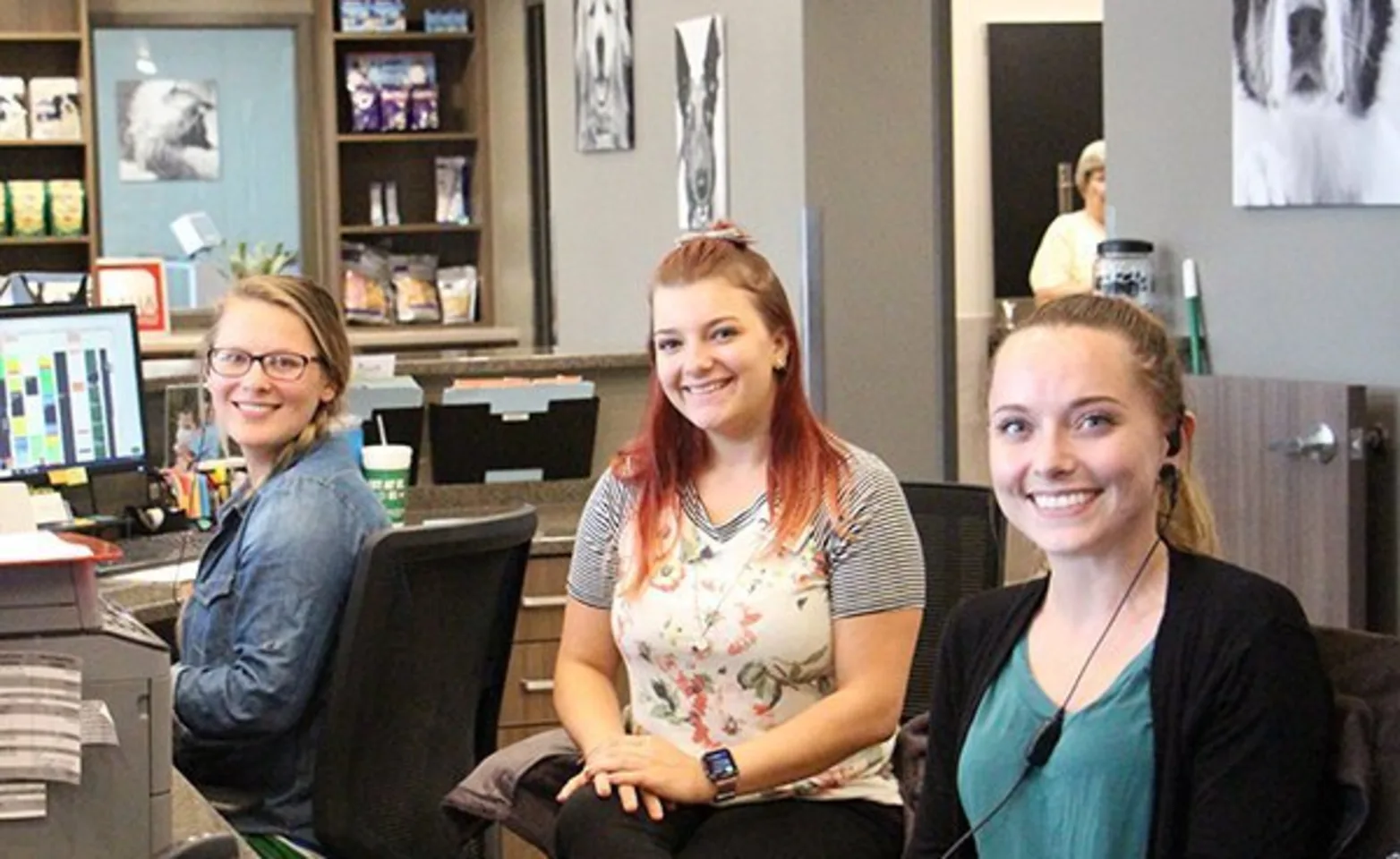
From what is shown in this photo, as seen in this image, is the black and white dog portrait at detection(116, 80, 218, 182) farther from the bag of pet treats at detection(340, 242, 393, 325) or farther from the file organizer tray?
the file organizer tray

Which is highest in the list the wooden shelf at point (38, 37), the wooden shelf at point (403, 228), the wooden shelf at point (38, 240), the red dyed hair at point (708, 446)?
the wooden shelf at point (38, 37)

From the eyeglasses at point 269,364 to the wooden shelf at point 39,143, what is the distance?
20.5ft

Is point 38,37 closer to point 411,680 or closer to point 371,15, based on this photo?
point 371,15

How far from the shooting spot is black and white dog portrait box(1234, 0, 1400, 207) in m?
3.90

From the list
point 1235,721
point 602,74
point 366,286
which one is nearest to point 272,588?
point 1235,721

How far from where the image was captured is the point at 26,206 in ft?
29.6

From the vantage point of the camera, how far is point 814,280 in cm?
616

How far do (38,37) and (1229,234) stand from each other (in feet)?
19.6

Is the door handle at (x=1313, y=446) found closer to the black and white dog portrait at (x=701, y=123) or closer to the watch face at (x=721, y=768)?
the watch face at (x=721, y=768)

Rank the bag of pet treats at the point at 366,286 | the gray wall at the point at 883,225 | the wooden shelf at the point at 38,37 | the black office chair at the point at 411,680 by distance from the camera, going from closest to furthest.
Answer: the black office chair at the point at 411,680 → the gray wall at the point at 883,225 → the wooden shelf at the point at 38,37 → the bag of pet treats at the point at 366,286

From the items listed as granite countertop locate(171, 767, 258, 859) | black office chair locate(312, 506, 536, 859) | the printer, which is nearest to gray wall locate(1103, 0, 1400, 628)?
black office chair locate(312, 506, 536, 859)

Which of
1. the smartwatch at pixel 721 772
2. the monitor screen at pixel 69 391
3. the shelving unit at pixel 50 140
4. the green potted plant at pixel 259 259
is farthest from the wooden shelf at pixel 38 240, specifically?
the smartwatch at pixel 721 772

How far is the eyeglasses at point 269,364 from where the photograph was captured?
3.12 m

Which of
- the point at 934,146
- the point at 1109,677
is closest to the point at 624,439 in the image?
the point at 934,146
